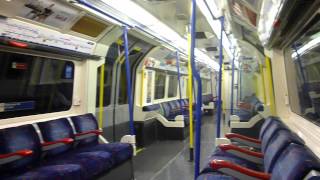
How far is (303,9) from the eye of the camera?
2496 millimetres

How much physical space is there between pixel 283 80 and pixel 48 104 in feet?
11.9

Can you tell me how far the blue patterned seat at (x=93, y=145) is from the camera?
4199mm

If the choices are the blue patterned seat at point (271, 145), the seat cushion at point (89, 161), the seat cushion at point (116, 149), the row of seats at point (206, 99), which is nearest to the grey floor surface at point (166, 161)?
the seat cushion at point (116, 149)

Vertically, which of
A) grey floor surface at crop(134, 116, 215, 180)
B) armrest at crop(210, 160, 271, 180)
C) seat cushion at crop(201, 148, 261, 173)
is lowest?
grey floor surface at crop(134, 116, 215, 180)

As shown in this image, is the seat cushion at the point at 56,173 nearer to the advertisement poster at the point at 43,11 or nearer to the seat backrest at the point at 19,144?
the seat backrest at the point at 19,144

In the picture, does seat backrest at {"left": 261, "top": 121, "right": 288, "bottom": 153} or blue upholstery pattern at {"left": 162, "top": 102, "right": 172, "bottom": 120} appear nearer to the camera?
seat backrest at {"left": 261, "top": 121, "right": 288, "bottom": 153}

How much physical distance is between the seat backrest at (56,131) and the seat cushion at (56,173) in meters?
0.66

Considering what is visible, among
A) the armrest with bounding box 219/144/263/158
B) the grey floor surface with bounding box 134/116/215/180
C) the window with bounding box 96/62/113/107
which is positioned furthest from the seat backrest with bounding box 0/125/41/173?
the window with bounding box 96/62/113/107

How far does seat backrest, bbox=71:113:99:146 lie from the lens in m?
4.46

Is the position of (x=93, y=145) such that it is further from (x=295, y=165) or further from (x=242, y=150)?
(x=295, y=165)

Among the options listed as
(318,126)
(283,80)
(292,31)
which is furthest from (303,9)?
(283,80)

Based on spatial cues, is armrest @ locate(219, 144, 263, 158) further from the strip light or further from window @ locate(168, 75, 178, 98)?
window @ locate(168, 75, 178, 98)

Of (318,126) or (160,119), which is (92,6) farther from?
(160,119)

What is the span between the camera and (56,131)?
3973 millimetres
